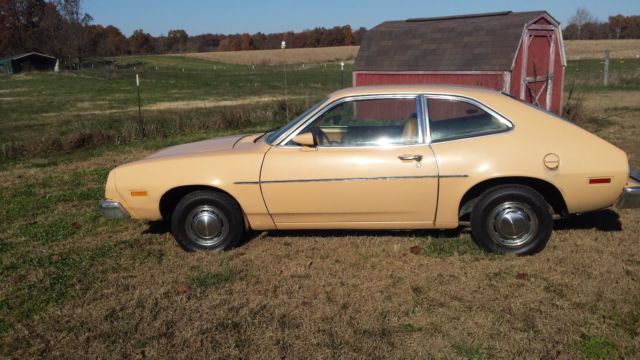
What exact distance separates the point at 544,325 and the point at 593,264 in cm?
125

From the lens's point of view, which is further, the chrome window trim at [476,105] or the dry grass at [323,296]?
the chrome window trim at [476,105]

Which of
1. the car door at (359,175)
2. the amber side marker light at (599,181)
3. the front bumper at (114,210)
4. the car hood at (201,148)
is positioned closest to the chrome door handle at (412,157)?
the car door at (359,175)

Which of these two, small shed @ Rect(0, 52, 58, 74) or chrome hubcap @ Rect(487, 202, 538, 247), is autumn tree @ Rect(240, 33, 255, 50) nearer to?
small shed @ Rect(0, 52, 58, 74)

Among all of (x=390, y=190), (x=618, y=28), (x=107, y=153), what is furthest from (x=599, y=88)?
(x=618, y=28)

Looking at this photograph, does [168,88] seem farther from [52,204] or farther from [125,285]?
[125,285]

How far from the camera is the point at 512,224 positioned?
4.67 m

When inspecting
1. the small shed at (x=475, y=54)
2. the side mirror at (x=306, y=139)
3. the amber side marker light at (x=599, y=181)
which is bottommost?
the amber side marker light at (x=599, y=181)

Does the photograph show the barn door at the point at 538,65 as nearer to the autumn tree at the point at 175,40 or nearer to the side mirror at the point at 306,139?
the side mirror at the point at 306,139

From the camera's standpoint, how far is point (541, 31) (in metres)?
12.2

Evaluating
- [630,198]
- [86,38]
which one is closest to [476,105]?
[630,198]

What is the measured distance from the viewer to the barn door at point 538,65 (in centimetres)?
1199

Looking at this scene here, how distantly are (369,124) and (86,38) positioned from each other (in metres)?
83.6

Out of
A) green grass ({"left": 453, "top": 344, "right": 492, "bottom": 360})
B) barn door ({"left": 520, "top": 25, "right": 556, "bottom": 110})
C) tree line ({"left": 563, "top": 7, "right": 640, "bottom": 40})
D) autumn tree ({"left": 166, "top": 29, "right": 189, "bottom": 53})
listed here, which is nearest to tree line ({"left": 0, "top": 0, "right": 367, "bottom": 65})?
autumn tree ({"left": 166, "top": 29, "right": 189, "bottom": 53})

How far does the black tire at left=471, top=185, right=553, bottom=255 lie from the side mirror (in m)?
1.48
